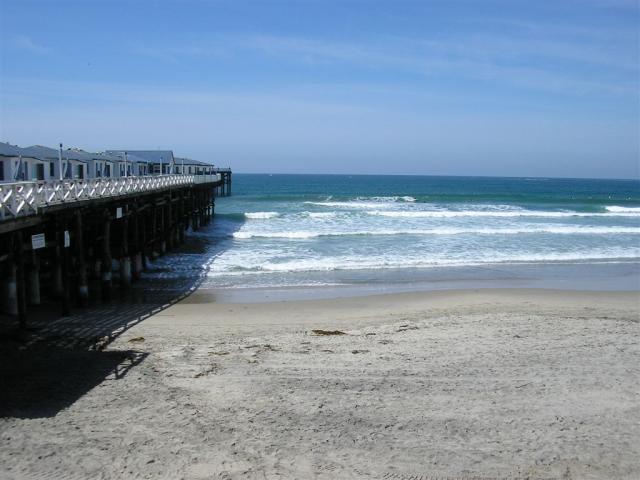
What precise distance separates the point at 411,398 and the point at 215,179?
118 feet

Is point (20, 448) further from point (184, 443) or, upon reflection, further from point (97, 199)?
point (97, 199)

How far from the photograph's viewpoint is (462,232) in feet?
106

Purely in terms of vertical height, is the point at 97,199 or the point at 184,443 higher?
the point at 97,199

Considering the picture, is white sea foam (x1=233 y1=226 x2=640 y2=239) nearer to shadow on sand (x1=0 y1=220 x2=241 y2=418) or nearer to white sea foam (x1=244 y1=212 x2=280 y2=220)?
white sea foam (x1=244 y1=212 x2=280 y2=220)

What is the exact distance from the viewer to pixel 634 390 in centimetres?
862

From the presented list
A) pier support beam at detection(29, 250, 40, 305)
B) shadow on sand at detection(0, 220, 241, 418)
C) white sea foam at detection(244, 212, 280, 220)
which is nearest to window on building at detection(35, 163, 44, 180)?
shadow on sand at detection(0, 220, 241, 418)

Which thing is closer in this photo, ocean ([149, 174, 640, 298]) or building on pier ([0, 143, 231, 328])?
building on pier ([0, 143, 231, 328])

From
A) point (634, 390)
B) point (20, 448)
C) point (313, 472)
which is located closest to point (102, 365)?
point (20, 448)

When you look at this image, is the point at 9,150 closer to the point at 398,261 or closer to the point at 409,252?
the point at 398,261

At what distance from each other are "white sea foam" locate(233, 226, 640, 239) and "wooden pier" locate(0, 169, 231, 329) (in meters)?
6.97

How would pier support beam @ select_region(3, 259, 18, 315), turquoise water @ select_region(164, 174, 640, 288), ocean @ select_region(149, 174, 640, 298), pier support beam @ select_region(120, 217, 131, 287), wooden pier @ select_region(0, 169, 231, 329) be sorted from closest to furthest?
wooden pier @ select_region(0, 169, 231, 329), pier support beam @ select_region(3, 259, 18, 315), pier support beam @ select_region(120, 217, 131, 287), ocean @ select_region(149, 174, 640, 298), turquoise water @ select_region(164, 174, 640, 288)

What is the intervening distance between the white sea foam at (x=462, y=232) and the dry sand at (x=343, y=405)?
17.4m

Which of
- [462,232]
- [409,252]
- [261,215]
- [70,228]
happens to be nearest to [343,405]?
[70,228]

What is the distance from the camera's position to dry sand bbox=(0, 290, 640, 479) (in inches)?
254
